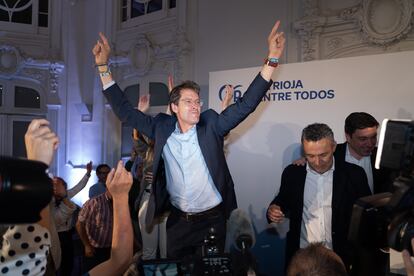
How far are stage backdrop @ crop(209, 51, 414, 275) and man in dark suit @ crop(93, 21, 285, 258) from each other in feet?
3.24

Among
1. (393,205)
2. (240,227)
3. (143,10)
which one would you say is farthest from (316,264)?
(143,10)

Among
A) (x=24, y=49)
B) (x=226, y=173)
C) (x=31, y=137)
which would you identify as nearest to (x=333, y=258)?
(x=31, y=137)

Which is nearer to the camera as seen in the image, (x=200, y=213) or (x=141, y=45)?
(x=200, y=213)

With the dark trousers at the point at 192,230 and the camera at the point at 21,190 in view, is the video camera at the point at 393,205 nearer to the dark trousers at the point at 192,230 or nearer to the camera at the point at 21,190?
the camera at the point at 21,190

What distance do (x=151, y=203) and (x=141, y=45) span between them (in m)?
5.23

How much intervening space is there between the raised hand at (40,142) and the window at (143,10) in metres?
6.17

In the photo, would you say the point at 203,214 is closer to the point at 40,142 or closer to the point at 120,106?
the point at 120,106

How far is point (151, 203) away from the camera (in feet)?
8.14

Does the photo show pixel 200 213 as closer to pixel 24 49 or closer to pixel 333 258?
pixel 333 258

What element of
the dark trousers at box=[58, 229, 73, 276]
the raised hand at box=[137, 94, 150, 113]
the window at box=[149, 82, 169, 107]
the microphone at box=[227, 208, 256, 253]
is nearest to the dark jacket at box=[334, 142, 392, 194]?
the microphone at box=[227, 208, 256, 253]

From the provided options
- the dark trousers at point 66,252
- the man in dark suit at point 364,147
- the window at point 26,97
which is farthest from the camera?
the window at point 26,97

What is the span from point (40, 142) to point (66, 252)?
3719 mm

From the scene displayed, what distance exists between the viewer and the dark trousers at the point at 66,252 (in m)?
4.32

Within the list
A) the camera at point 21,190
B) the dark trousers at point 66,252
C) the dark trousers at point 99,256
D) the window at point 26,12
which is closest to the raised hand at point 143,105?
the dark trousers at point 99,256
